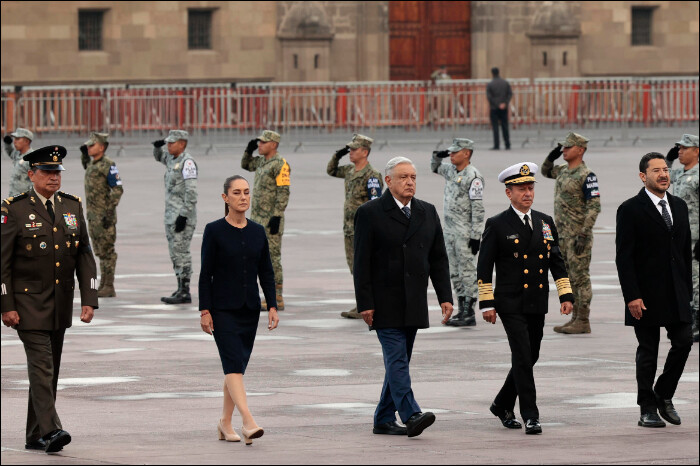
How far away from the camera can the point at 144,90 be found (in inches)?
1545

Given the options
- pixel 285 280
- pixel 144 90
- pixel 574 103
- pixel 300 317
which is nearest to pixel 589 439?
pixel 300 317

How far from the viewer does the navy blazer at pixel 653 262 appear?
39.1ft

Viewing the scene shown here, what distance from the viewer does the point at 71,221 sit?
11.1m

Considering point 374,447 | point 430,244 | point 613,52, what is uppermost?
point 613,52

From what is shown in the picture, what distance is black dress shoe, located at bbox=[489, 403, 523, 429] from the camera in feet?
37.4

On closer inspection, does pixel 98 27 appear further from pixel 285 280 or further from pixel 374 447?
pixel 374 447

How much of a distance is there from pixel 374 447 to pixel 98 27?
37415 millimetres

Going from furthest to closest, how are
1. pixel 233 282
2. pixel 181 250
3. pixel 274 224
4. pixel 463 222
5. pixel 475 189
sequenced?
→ pixel 181 250
pixel 274 224
pixel 463 222
pixel 475 189
pixel 233 282

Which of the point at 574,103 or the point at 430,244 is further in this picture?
the point at 574,103

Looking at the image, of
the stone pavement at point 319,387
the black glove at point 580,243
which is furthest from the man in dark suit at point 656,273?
the black glove at point 580,243

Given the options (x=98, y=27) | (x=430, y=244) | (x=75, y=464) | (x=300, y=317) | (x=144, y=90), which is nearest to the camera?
(x=75, y=464)

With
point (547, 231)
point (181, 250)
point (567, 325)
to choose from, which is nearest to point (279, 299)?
point (181, 250)

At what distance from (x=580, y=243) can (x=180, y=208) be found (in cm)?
461

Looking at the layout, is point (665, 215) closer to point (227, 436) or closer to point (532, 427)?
point (532, 427)
